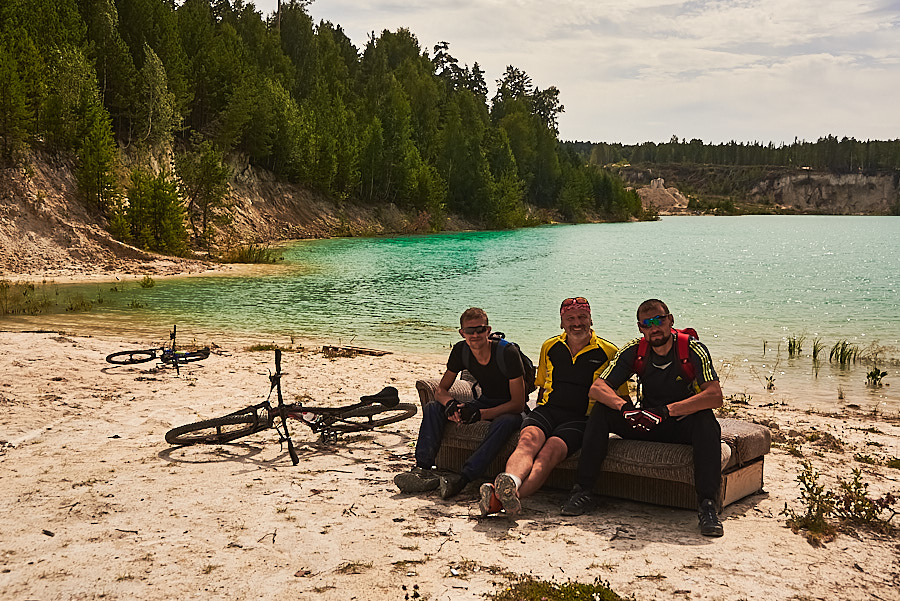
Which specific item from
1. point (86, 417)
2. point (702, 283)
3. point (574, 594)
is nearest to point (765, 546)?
point (574, 594)

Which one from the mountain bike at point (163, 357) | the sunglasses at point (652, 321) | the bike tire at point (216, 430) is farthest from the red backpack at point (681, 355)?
the mountain bike at point (163, 357)

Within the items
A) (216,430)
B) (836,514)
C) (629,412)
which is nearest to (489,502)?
(629,412)

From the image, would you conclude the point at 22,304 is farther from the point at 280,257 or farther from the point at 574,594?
the point at 280,257

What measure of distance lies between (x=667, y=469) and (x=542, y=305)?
821 inches

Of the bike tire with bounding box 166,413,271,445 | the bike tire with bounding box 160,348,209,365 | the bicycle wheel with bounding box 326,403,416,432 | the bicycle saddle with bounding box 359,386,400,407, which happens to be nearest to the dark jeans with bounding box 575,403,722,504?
the bicycle wheel with bounding box 326,403,416,432

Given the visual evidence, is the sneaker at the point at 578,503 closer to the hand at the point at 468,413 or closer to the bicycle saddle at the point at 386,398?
the hand at the point at 468,413

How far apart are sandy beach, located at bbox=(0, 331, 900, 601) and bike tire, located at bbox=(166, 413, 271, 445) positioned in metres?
0.15

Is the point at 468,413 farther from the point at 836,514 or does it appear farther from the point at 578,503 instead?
the point at 836,514

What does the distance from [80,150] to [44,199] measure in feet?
11.3

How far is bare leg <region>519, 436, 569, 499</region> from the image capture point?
6.48 meters

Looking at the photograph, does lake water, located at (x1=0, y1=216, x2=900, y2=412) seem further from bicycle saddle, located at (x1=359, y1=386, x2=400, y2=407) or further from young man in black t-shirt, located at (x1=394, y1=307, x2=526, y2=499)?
young man in black t-shirt, located at (x1=394, y1=307, x2=526, y2=499)

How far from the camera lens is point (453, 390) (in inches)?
321

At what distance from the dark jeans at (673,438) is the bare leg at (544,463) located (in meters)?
0.18

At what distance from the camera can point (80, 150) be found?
36812 millimetres
